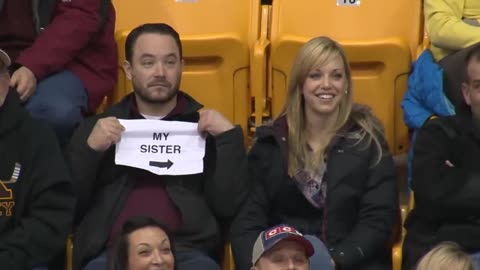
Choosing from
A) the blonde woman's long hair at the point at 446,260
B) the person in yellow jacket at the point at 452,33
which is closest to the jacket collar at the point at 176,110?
the person in yellow jacket at the point at 452,33

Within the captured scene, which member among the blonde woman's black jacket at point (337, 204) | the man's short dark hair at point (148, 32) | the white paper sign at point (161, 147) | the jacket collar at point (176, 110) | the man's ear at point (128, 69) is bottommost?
the blonde woman's black jacket at point (337, 204)

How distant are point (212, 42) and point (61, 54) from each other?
0.62 m

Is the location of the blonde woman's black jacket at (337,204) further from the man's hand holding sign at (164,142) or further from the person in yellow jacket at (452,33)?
the person in yellow jacket at (452,33)

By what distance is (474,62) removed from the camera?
4.24m

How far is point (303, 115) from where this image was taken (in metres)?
4.54

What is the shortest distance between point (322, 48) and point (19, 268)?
1.33 m

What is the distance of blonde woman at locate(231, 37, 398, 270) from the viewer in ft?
14.1

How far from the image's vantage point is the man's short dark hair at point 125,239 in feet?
12.8

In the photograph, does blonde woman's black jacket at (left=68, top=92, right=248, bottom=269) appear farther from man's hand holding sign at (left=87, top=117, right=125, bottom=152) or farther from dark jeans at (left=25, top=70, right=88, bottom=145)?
dark jeans at (left=25, top=70, right=88, bottom=145)

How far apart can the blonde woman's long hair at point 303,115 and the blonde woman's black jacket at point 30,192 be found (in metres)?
0.82

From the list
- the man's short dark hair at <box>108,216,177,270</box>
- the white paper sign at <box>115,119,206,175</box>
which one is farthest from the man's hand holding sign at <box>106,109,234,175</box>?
the man's short dark hair at <box>108,216,177,270</box>

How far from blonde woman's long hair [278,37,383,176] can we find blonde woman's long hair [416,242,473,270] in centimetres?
69

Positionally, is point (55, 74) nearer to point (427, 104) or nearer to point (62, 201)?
point (62, 201)

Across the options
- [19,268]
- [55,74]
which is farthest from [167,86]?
[19,268]
